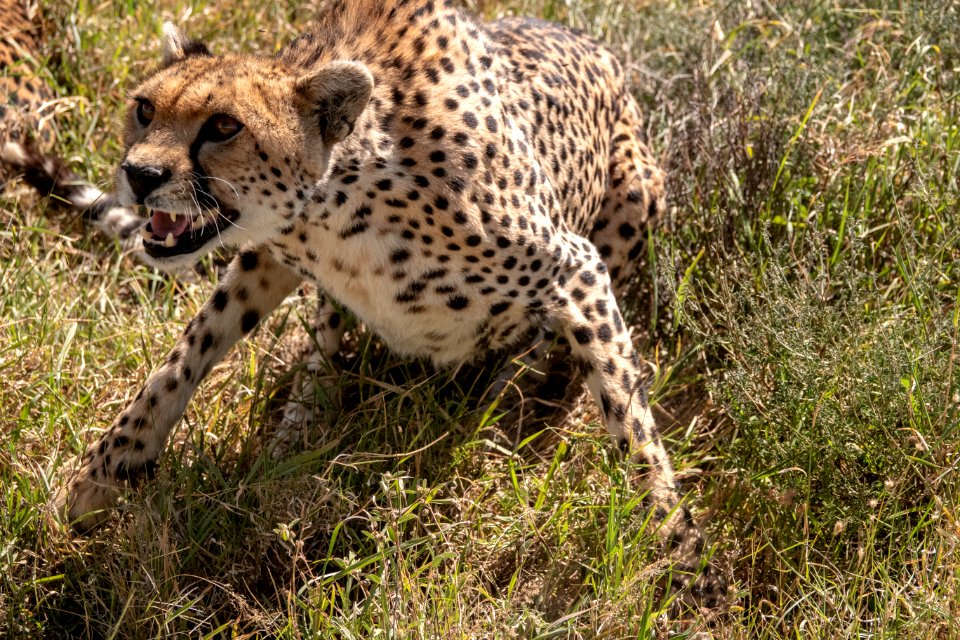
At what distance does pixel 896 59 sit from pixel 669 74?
77cm

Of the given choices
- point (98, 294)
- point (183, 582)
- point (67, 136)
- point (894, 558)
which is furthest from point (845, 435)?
point (67, 136)

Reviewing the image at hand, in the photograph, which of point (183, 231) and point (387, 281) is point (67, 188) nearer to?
point (183, 231)

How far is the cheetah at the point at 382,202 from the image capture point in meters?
2.70

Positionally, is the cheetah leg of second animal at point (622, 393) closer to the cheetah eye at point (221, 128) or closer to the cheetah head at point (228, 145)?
the cheetah head at point (228, 145)

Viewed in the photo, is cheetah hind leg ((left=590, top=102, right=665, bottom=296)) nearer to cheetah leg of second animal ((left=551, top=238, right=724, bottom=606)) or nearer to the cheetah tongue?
cheetah leg of second animal ((left=551, top=238, right=724, bottom=606))

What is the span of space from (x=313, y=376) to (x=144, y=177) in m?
0.90

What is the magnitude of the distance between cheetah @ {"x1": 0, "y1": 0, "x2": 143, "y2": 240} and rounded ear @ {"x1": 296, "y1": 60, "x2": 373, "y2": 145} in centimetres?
106

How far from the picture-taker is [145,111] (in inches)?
108

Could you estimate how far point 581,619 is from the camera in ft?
9.25

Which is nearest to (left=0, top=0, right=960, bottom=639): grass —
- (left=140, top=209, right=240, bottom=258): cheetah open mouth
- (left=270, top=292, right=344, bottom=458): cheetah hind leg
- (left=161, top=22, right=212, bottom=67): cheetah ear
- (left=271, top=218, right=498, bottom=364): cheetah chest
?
(left=270, top=292, right=344, bottom=458): cheetah hind leg

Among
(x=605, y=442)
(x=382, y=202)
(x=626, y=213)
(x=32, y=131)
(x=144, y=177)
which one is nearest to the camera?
(x=144, y=177)

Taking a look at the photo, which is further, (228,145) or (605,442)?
(605,442)

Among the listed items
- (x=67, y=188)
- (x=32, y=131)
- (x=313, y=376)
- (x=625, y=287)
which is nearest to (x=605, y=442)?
(x=625, y=287)

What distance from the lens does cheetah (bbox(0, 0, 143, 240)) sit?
3855 mm
